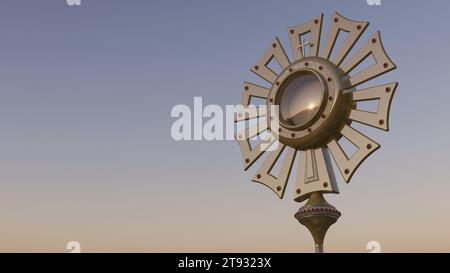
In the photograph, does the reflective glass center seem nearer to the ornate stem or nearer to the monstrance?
the monstrance

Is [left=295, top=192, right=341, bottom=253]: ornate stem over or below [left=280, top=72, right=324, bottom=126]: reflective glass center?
below

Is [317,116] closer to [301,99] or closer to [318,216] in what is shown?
[301,99]

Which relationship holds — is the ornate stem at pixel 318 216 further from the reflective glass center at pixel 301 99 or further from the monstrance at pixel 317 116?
the reflective glass center at pixel 301 99

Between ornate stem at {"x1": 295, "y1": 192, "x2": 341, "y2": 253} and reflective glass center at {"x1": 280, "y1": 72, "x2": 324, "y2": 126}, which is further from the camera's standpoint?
reflective glass center at {"x1": 280, "y1": 72, "x2": 324, "y2": 126}

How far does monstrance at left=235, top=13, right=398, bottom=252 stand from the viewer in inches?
420

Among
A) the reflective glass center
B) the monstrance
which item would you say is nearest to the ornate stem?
the monstrance

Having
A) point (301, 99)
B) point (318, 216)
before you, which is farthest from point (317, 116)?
point (318, 216)

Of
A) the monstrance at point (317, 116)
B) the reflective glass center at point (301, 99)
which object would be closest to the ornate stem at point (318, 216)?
the monstrance at point (317, 116)

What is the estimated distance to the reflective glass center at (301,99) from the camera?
440 inches

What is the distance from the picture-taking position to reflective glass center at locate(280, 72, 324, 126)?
11188mm

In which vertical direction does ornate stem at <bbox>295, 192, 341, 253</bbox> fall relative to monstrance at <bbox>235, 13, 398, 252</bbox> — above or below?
below
